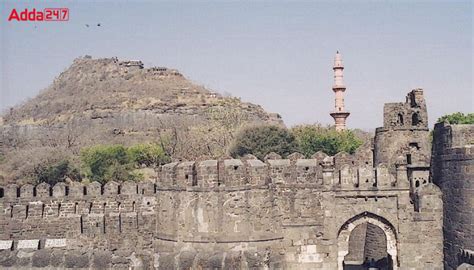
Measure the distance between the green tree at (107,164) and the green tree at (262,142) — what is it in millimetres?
7451

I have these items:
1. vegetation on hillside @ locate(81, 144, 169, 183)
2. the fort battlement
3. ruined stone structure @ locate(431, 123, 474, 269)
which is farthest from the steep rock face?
ruined stone structure @ locate(431, 123, 474, 269)

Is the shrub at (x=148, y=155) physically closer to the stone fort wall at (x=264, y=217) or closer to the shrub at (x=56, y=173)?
the shrub at (x=56, y=173)

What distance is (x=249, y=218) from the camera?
15.2 meters

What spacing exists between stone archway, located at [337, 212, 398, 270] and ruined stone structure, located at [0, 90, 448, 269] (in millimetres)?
28

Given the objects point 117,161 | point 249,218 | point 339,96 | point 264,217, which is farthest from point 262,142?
point 249,218

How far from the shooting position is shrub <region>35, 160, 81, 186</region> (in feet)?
113

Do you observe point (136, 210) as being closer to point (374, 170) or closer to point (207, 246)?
point (207, 246)

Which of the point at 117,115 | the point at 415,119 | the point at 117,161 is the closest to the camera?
the point at 415,119

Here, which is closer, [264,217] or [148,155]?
[264,217]

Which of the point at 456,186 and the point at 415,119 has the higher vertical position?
the point at 415,119

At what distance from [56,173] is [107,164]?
3.42m

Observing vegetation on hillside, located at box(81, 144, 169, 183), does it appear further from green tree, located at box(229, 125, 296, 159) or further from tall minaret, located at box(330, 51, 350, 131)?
tall minaret, located at box(330, 51, 350, 131)

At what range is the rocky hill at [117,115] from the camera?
48.0 m

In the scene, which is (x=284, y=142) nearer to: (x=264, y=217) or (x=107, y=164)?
(x=107, y=164)
